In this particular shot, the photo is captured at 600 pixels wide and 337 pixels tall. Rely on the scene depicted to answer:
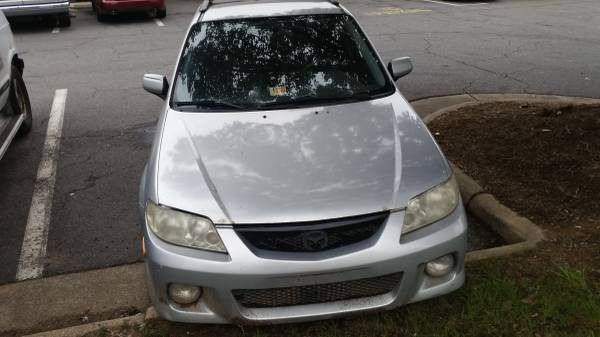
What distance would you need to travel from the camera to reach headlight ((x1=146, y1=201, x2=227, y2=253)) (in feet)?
9.36

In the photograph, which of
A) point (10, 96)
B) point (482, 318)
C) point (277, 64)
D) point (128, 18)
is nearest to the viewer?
point (482, 318)

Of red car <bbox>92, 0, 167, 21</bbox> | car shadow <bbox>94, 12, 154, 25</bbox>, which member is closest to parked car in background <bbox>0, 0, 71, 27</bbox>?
red car <bbox>92, 0, 167, 21</bbox>

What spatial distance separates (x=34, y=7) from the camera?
13.7 m

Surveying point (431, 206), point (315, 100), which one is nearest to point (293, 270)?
A: point (431, 206)

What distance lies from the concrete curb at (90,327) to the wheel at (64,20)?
12.8 metres

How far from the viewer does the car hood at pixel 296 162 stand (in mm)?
2914

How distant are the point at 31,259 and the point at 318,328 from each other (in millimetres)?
2282

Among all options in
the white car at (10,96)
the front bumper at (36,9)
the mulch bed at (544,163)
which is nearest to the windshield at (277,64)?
the mulch bed at (544,163)

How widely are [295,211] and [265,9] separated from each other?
2418 mm

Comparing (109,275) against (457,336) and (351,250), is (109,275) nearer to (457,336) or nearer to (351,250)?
(351,250)

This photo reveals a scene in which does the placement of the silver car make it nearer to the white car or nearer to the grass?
the grass

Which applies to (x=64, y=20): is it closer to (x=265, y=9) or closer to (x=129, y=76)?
(x=129, y=76)

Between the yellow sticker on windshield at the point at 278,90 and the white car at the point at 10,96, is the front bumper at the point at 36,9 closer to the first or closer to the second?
the white car at the point at 10,96

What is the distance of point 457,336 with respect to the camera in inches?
119
